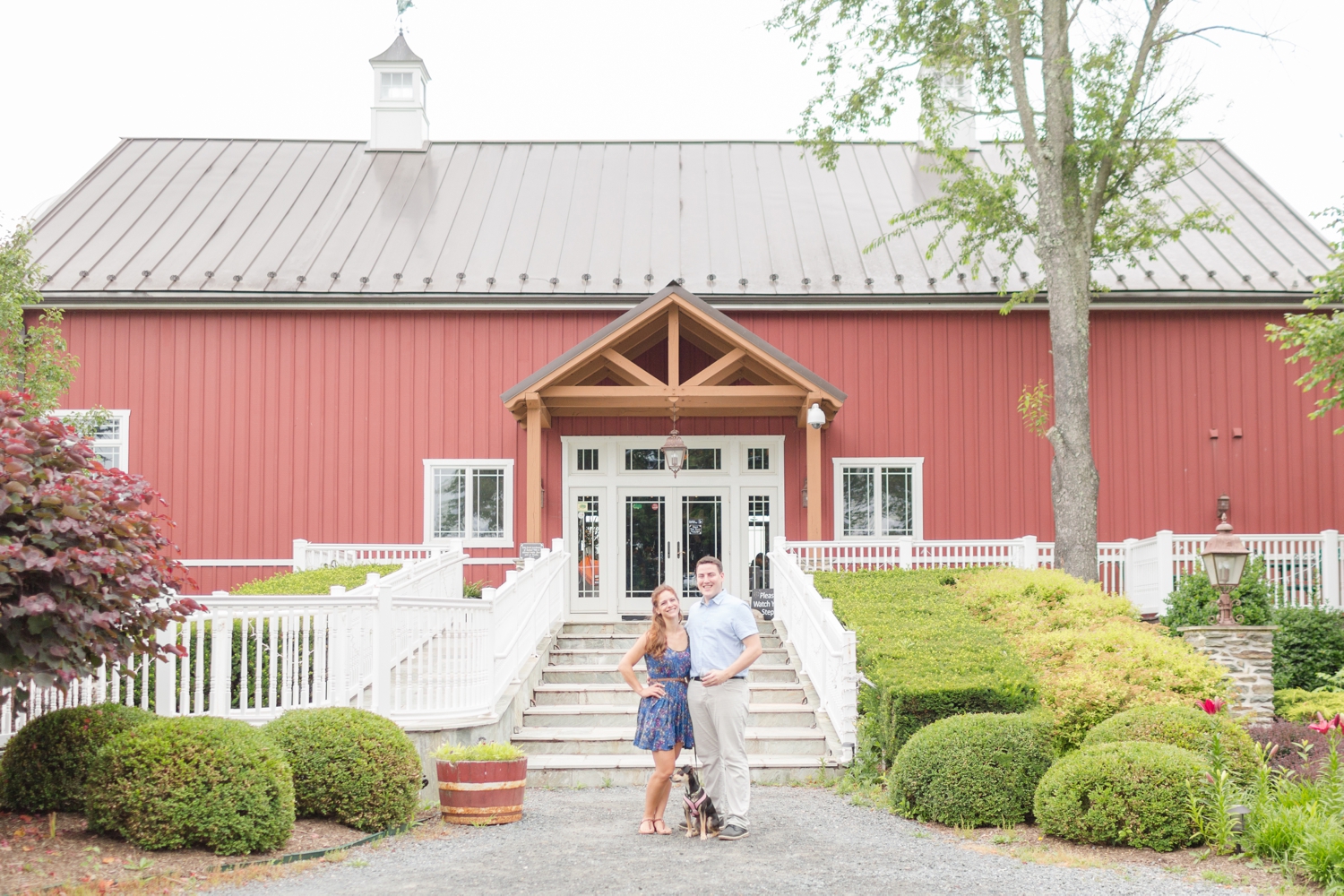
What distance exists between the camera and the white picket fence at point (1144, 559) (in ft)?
48.9

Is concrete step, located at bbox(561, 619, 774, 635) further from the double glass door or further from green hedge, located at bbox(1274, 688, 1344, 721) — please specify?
green hedge, located at bbox(1274, 688, 1344, 721)

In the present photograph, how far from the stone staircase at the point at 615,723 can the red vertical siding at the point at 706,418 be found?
4355mm

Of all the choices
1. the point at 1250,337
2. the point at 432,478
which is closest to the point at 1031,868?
the point at 432,478

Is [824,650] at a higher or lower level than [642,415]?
lower

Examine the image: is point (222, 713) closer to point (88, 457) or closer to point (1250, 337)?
point (88, 457)

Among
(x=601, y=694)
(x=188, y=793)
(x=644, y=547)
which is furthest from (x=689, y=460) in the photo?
(x=188, y=793)

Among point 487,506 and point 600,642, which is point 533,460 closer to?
point 487,506

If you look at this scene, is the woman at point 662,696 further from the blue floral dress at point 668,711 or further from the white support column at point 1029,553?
the white support column at point 1029,553

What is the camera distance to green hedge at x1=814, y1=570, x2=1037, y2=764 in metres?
9.21

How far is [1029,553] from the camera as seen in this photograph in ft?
49.0

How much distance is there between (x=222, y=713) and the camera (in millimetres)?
8141

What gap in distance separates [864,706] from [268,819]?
5.10 meters

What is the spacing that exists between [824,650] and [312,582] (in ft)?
17.5

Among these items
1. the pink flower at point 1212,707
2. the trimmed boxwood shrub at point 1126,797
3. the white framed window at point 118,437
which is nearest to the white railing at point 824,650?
the trimmed boxwood shrub at point 1126,797
